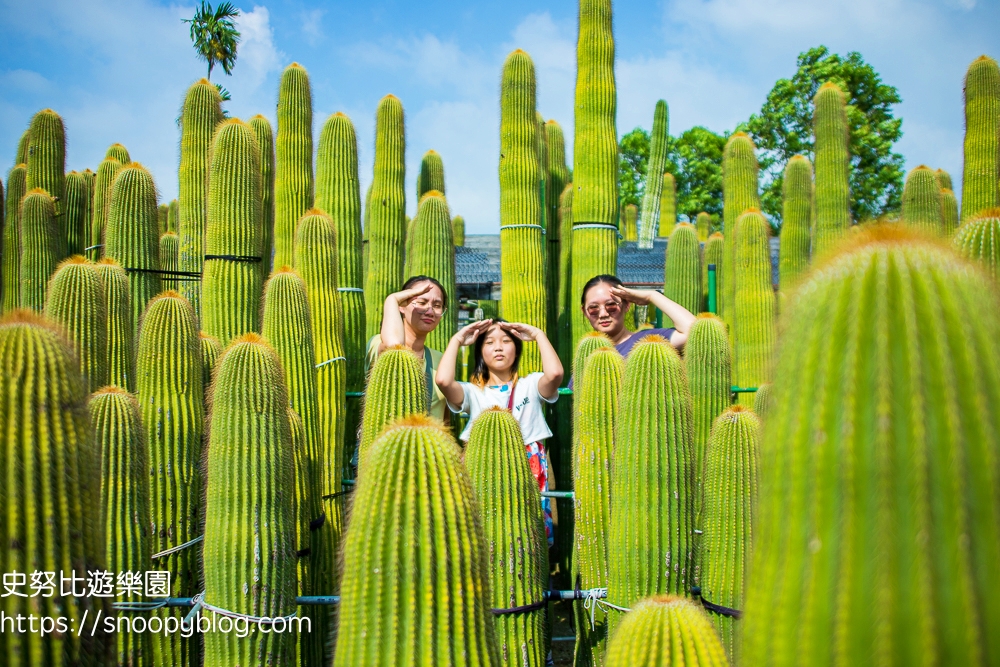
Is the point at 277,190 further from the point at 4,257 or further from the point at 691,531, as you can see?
the point at 691,531

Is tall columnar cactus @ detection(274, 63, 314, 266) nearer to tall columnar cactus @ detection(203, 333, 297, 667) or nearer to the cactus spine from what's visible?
the cactus spine

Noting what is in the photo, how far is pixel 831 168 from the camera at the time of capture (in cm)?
767

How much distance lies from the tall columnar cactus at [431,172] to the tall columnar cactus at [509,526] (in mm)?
6072

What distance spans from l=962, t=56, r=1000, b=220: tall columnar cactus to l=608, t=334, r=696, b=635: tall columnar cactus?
166 inches

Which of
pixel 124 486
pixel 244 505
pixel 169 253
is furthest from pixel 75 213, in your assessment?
pixel 244 505

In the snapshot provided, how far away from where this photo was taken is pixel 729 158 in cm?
810

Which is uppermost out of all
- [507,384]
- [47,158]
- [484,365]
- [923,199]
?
[47,158]

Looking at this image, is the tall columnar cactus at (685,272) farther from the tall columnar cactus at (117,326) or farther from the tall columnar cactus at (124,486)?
the tall columnar cactus at (124,486)

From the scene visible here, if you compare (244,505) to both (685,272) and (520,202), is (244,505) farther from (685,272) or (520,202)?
(685,272)

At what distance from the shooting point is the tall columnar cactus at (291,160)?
605 cm

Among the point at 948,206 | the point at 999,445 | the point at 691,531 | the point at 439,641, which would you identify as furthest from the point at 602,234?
the point at 999,445

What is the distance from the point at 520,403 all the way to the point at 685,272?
155 inches

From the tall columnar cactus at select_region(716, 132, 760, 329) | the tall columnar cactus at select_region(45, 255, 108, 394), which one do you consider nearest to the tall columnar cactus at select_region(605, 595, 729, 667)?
the tall columnar cactus at select_region(45, 255, 108, 394)

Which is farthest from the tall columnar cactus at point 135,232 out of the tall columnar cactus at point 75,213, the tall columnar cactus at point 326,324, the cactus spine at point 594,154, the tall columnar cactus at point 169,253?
the cactus spine at point 594,154
